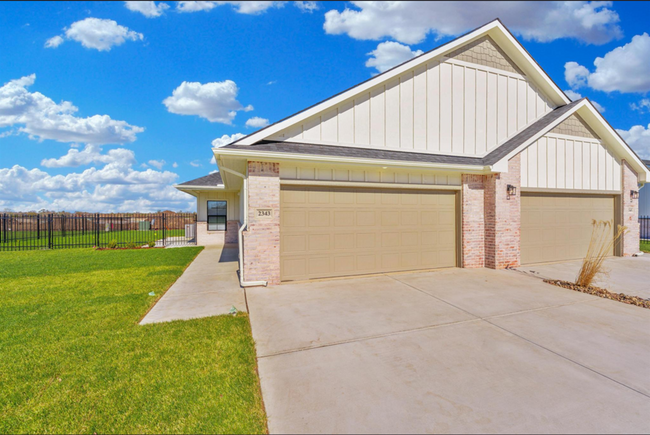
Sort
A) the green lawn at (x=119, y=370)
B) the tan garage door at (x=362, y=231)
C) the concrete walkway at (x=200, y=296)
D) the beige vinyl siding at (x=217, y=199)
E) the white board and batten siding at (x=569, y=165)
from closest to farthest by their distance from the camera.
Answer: the green lawn at (x=119, y=370) → the concrete walkway at (x=200, y=296) → the tan garage door at (x=362, y=231) → the white board and batten siding at (x=569, y=165) → the beige vinyl siding at (x=217, y=199)

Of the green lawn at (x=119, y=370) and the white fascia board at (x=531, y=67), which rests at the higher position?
the white fascia board at (x=531, y=67)

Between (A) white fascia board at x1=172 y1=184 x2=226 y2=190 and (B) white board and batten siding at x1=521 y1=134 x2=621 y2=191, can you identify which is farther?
(A) white fascia board at x1=172 y1=184 x2=226 y2=190

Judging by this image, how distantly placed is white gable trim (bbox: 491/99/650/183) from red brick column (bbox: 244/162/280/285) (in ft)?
20.7

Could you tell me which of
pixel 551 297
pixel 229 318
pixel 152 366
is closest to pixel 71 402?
pixel 152 366

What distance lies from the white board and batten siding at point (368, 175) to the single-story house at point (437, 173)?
29mm

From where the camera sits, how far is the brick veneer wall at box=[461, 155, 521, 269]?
9.02 m

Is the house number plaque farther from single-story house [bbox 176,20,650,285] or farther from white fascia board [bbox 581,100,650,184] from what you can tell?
white fascia board [bbox 581,100,650,184]

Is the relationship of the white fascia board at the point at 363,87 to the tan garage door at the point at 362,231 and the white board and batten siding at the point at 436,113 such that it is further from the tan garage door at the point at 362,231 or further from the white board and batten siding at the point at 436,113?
the tan garage door at the point at 362,231

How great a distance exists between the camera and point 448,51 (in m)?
9.07

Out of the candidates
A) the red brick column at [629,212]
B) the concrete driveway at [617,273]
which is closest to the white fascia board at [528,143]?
the concrete driveway at [617,273]

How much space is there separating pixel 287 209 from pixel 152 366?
4508 mm

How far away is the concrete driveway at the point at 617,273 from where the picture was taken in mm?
7113

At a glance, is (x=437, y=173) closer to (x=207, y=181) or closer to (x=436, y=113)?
(x=436, y=113)

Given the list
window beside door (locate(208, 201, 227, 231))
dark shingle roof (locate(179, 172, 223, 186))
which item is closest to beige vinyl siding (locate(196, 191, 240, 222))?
window beside door (locate(208, 201, 227, 231))
